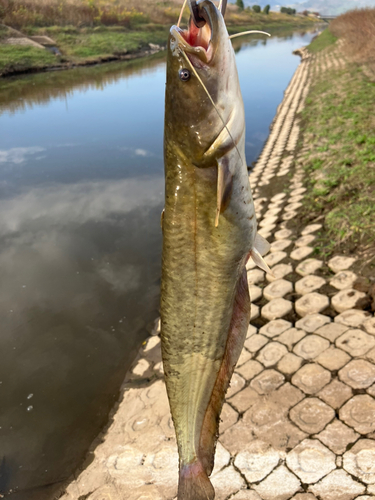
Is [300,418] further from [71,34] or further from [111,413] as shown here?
[71,34]

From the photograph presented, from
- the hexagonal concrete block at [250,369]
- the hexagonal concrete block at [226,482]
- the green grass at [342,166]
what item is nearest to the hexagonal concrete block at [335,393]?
the hexagonal concrete block at [250,369]

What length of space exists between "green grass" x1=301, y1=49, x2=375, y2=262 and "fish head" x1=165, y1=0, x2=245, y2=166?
3.85m

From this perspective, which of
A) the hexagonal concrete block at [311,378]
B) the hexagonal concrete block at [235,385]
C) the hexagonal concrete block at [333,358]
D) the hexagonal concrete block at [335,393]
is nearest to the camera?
the hexagonal concrete block at [335,393]

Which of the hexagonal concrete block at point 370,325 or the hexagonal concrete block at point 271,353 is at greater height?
the hexagonal concrete block at point 370,325

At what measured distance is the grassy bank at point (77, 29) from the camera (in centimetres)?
2484

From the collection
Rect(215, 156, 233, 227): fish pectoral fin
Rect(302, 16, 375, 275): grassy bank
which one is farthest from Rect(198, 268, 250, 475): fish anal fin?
Rect(302, 16, 375, 275): grassy bank

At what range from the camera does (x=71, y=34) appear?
30.6 m

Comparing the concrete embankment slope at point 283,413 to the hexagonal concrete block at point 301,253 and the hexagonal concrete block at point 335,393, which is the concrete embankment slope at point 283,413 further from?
the hexagonal concrete block at point 301,253

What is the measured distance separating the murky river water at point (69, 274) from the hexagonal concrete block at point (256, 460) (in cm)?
181

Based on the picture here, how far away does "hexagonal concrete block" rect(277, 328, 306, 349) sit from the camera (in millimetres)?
3971

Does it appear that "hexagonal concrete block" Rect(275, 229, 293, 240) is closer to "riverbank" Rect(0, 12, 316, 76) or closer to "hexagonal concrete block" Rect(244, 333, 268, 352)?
"hexagonal concrete block" Rect(244, 333, 268, 352)

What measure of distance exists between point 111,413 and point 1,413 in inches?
51.5

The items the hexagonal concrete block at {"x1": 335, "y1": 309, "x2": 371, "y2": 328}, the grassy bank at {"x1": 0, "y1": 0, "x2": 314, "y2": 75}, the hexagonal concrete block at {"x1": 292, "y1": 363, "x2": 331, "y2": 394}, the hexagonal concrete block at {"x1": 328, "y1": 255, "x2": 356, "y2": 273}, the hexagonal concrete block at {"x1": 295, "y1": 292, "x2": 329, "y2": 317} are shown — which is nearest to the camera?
the hexagonal concrete block at {"x1": 292, "y1": 363, "x2": 331, "y2": 394}

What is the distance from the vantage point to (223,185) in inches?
70.3
